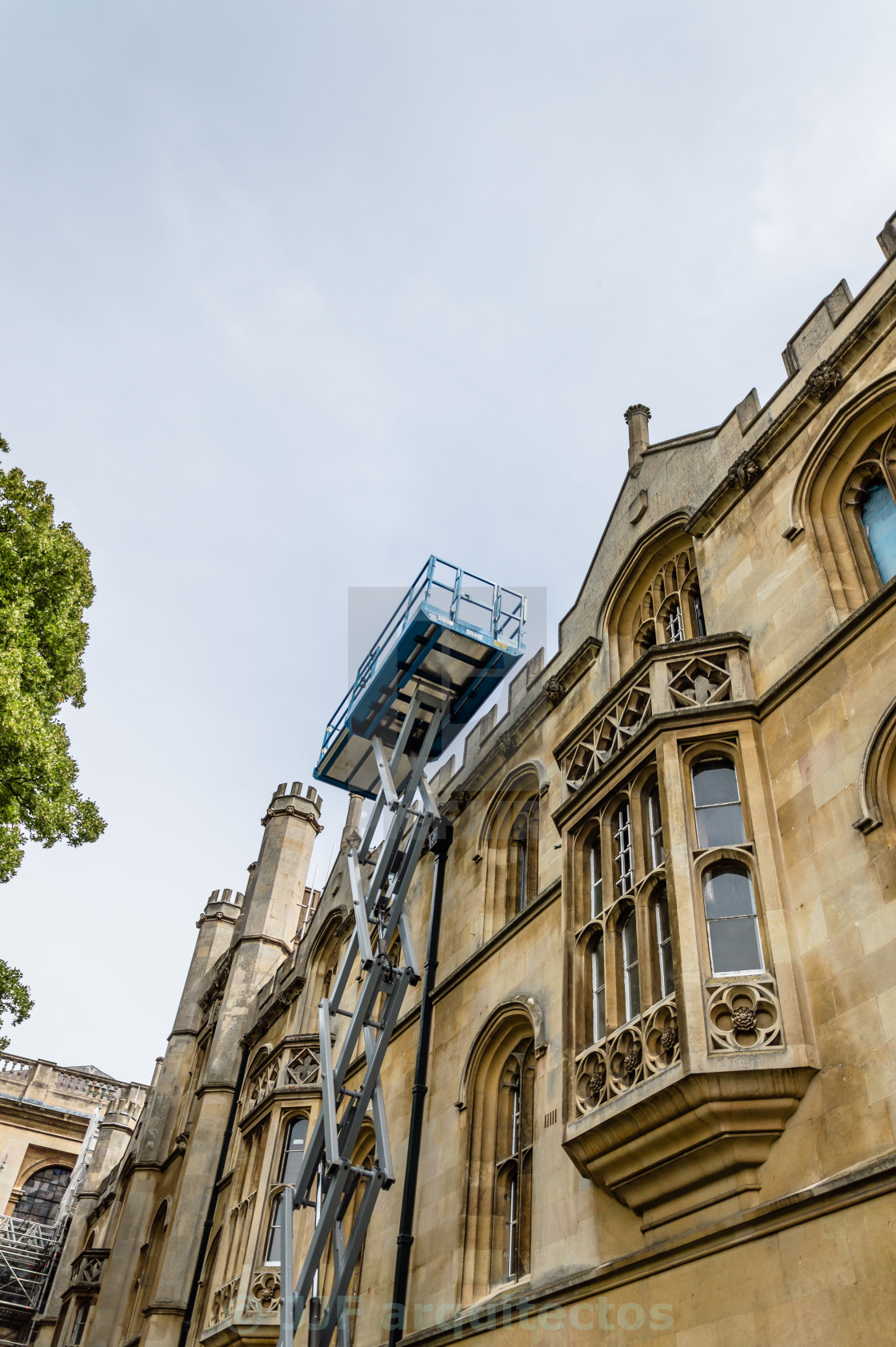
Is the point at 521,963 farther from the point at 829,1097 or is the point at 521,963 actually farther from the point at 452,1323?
the point at 829,1097

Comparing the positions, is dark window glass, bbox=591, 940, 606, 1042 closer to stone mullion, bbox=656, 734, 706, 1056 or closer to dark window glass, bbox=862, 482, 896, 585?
stone mullion, bbox=656, 734, 706, 1056

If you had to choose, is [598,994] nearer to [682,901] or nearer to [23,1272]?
[682,901]

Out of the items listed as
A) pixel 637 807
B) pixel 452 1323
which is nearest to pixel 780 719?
pixel 637 807

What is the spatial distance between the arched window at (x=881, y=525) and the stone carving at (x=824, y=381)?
1.30 metres

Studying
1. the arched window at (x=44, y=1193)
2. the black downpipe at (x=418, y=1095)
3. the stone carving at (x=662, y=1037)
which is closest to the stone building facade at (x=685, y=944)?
the stone carving at (x=662, y=1037)

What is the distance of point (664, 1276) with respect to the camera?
8508 mm

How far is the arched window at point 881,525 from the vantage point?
34.9 ft

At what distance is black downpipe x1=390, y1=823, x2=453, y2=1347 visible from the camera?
12.8 meters

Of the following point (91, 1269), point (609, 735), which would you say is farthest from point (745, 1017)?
point (91, 1269)

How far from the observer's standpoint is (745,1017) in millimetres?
8453

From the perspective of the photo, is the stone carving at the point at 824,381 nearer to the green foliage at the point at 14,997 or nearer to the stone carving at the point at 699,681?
the stone carving at the point at 699,681

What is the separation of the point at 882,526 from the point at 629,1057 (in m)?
6.01

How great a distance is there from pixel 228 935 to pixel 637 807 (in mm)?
25745

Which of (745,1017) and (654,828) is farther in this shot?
(654,828)
